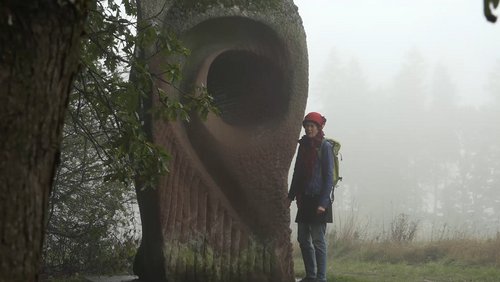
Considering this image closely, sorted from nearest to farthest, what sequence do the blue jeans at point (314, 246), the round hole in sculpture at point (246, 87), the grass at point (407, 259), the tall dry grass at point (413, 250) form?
the blue jeans at point (314, 246) < the round hole in sculpture at point (246, 87) < the grass at point (407, 259) < the tall dry grass at point (413, 250)

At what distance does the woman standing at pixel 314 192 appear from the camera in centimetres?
518

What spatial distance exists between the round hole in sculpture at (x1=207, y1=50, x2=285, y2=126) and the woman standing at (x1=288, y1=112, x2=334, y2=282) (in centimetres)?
66

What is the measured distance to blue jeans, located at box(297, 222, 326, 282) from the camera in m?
5.26

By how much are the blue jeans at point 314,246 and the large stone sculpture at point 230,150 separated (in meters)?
0.29

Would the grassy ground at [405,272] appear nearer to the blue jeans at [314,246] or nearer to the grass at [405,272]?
the grass at [405,272]

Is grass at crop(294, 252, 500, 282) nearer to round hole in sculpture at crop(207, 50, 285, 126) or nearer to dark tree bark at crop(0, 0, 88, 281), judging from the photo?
round hole in sculpture at crop(207, 50, 285, 126)

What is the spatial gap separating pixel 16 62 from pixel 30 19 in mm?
107

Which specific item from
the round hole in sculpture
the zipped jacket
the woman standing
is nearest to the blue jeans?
the woman standing

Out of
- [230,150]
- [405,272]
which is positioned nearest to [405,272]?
[405,272]

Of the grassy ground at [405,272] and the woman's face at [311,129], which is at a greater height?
the woman's face at [311,129]

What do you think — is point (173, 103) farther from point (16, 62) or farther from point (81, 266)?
point (81, 266)

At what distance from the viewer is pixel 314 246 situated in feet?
17.5

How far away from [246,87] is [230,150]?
0.79 meters

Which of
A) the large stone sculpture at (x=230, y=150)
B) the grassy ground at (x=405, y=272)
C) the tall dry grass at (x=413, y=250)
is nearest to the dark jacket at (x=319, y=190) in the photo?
the large stone sculpture at (x=230, y=150)
